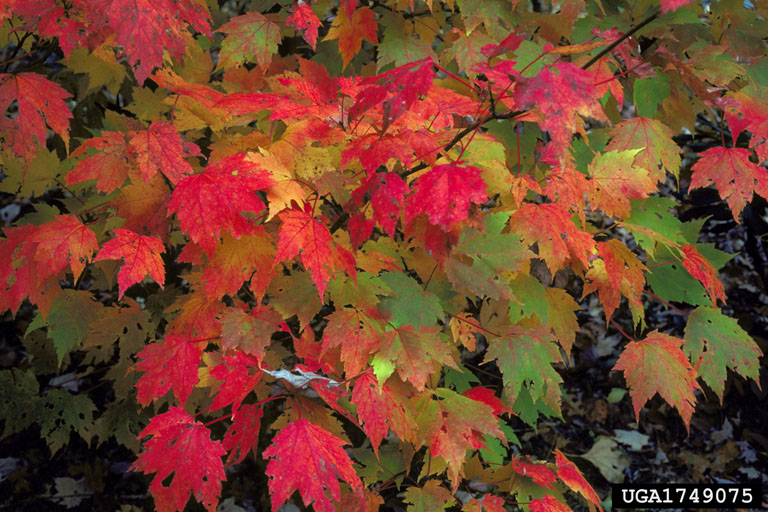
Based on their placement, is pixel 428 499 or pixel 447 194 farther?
pixel 428 499

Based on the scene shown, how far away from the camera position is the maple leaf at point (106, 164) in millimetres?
1496

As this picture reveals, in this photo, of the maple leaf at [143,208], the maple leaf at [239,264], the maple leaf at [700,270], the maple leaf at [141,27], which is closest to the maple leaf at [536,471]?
the maple leaf at [700,270]

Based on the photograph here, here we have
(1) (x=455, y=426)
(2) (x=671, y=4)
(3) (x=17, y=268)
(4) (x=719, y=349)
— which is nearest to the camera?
(2) (x=671, y=4)

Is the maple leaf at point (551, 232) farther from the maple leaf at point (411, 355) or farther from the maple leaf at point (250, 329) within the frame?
the maple leaf at point (250, 329)

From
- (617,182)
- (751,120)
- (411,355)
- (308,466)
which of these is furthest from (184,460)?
(751,120)

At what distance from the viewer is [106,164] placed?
5.02ft

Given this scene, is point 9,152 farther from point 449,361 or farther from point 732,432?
point 732,432

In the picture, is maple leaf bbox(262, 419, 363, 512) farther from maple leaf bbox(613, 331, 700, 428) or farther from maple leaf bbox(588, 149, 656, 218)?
maple leaf bbox(588, 149, 656, 218)

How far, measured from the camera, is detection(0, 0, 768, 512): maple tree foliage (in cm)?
137

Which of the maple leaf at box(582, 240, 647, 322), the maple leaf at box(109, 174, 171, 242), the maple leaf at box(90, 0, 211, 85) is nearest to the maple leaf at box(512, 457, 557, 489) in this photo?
the maple leaf at box(582, 240, 647, 322)

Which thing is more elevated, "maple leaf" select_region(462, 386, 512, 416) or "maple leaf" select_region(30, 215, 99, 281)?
"maple leaf" select_region(30, 215, 99, 281)

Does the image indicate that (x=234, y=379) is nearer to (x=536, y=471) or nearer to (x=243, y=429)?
(x=243, y=429)

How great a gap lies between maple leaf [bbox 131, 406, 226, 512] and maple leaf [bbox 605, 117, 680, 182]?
4.79ft

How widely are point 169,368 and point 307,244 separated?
563 millimetres
